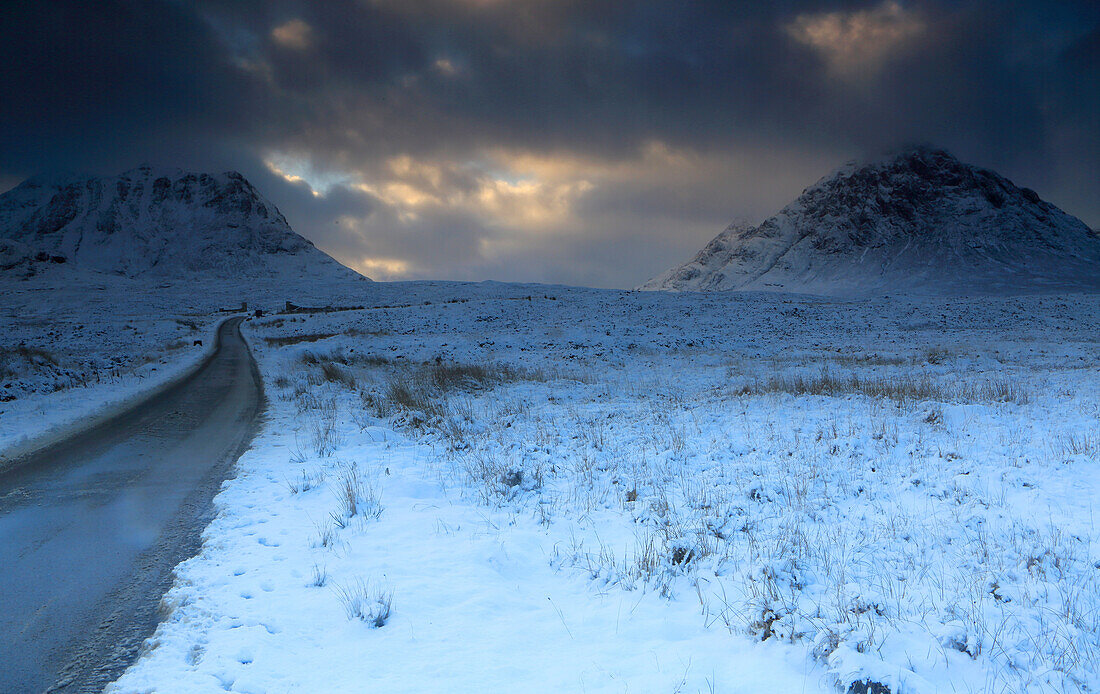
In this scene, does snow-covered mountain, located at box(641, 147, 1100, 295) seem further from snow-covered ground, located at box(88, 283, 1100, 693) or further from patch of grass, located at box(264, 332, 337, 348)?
snow-covered ground, located at box(88, 283, 1100, 693)

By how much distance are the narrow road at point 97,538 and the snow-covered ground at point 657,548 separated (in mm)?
336

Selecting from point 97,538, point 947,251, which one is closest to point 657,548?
point 97,538

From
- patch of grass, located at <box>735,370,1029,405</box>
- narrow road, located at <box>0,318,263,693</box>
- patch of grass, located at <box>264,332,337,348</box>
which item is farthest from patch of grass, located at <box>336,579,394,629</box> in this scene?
patch of grass, located at <box>264,332,337,348</box>

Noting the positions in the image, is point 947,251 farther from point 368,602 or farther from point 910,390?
point 368,602

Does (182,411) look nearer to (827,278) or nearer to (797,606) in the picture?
(797,606)

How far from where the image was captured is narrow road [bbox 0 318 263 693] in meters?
3.64

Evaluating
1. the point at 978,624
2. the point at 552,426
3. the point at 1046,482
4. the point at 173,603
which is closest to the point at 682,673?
the point at 978,624

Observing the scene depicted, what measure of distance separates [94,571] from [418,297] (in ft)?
258

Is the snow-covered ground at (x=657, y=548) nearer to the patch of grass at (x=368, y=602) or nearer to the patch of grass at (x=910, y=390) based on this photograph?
the patch of grass at (x=368, y=602)

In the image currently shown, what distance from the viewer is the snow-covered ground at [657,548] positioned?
3.56 metres

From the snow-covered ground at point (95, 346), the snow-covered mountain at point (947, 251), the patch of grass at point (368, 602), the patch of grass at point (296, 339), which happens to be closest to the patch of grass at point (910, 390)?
the patch of grass at point (368, 602)

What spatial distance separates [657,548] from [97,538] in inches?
232

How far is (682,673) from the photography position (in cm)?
348

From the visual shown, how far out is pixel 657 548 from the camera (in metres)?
5.36
